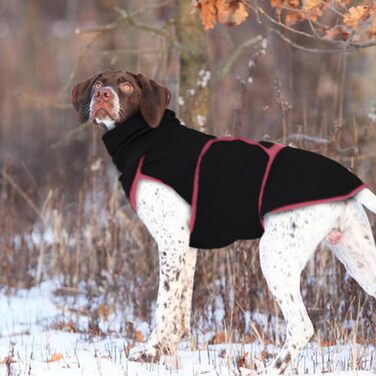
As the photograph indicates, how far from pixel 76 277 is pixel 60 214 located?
0.59 meters

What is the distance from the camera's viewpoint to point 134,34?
890 inches

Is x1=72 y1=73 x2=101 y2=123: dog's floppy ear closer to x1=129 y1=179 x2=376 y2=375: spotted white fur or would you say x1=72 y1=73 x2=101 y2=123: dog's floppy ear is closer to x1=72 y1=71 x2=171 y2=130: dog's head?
x1=72 y1=71 x2=171 y2=130: dog's head

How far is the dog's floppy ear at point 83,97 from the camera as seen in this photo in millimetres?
5559

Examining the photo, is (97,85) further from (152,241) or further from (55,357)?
(152,241)

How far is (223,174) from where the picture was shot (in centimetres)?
512

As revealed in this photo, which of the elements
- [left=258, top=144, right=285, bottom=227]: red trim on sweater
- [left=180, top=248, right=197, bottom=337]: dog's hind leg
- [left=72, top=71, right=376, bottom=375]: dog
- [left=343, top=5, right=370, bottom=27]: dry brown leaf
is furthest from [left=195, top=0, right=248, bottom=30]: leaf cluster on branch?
[left=180, top=248, right=197, bottom=337]: dog's hind leg

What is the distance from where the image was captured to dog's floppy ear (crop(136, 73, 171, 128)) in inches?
210

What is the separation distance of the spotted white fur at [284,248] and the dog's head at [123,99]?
39 cm

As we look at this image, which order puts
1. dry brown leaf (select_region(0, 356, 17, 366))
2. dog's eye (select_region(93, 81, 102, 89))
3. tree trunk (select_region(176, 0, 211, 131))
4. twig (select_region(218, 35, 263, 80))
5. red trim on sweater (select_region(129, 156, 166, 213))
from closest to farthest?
dry brown leaf (select_region(0, 356, 17, 366))
red trim on sweater (select_region(129, 156, 166, 213))
dog's eye (select_region(93, 81, 102, 89))
twig (select_region(218, 35, 263, 80))
tree trunk (select_region(176, 0, 211, 131))

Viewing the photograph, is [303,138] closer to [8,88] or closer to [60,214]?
[60,214]

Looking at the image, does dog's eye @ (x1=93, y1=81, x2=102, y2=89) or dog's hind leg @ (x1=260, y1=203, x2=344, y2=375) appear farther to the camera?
dog's eye @ (x1=93, y1=81, x2=102, y2=89)

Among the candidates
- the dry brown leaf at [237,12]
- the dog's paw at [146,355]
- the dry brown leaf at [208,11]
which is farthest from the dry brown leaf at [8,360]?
the dry brown leaf at [237,12]

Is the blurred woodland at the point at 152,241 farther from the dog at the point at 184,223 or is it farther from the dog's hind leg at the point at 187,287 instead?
the dog at the point at 184,223

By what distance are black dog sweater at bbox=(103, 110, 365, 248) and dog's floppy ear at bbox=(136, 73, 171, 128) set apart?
1.7 inches
